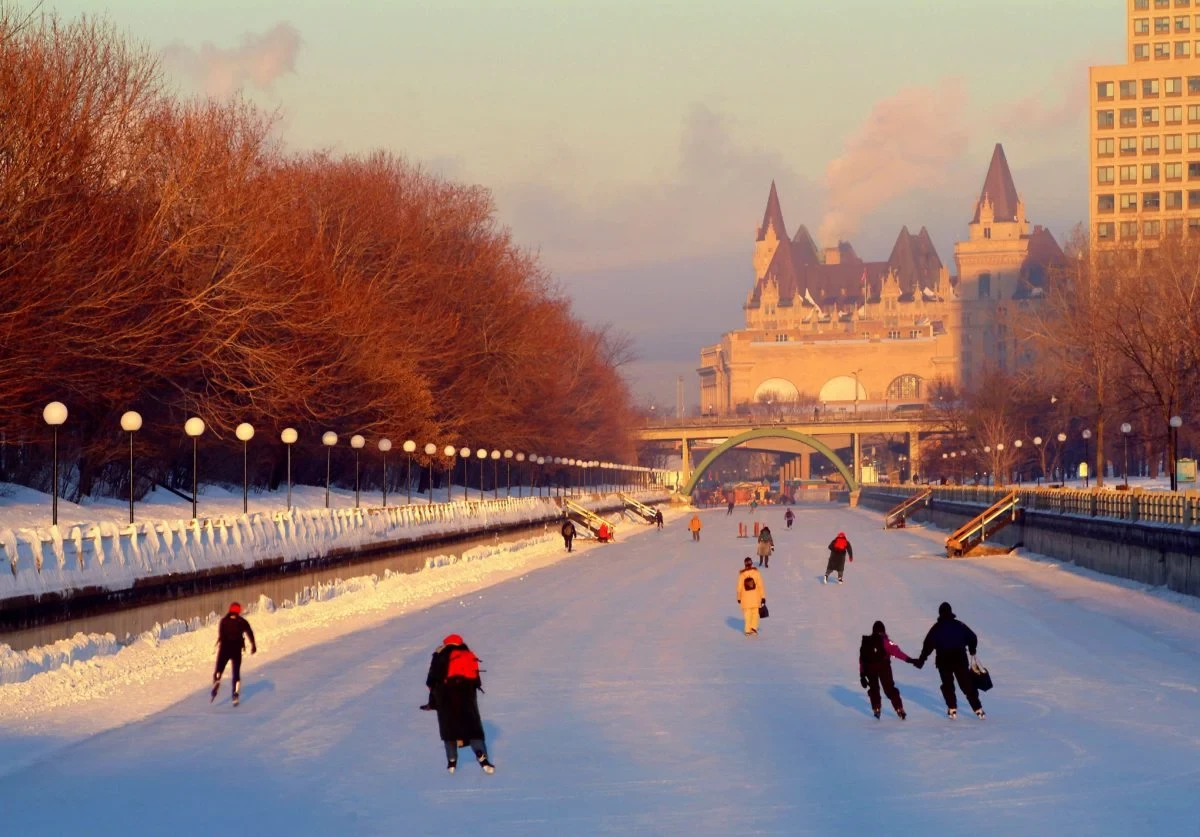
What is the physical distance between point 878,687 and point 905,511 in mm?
76699

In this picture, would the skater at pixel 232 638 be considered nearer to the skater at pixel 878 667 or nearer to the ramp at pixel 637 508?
the skater at pixel 878 667

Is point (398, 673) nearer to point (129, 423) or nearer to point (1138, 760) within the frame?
point (129, 423)

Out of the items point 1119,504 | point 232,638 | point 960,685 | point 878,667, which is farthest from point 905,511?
point 232,638

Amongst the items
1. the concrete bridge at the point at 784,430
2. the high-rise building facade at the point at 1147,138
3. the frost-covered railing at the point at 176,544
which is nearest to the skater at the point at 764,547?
the frost-covered railing at the point at 176,544

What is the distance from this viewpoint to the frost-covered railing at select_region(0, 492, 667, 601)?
2311 cm

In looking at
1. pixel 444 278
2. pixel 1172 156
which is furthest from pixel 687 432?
pixel 444 278

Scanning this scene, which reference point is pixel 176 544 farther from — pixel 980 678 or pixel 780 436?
pixel 780 436

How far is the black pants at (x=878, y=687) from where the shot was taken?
18812 millimetres

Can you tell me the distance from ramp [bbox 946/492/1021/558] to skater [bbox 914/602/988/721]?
Answer: 134 feet

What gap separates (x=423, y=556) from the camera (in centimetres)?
5053

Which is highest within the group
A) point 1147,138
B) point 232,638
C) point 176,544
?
point 1147,138

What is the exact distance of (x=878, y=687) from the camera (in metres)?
19.1

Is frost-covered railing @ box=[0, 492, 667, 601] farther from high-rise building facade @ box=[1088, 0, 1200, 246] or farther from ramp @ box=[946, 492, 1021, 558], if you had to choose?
high-rise building facade @ box=[1088, 0, 1200, 246]

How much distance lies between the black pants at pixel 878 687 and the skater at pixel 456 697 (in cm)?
504
